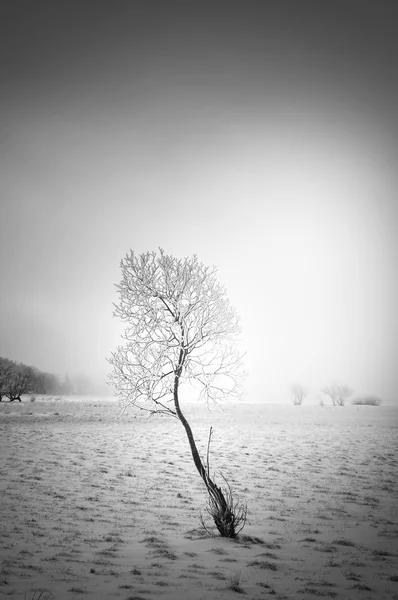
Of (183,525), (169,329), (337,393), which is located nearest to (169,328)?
(169,329)

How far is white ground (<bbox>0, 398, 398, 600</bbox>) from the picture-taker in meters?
5.14

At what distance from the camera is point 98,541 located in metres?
7.07

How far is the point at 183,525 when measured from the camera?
27.5 feet

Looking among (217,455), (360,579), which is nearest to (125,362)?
(360,579)

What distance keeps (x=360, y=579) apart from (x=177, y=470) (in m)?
9.71

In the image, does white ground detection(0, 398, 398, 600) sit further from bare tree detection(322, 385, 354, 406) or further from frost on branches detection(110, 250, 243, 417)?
bare tree detection(322, 385, 354, 406)

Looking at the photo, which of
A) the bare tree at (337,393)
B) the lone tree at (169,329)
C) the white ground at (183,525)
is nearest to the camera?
the white ground at (183,525)

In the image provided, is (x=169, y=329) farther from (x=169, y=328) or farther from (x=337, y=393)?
(x=337, y=393)

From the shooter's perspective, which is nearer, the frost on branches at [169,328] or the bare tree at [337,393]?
the frost on branches at [169,328]

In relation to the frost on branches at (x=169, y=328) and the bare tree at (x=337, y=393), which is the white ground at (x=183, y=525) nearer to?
the frost on branches at (x=169, y=328)

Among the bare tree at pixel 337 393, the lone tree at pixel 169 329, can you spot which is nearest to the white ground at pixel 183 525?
the lone tree at pixel 169 329

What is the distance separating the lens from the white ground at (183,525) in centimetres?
514

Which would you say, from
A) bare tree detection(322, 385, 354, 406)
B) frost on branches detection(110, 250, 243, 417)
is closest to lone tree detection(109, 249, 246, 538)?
frost on branches detection(110, 250, 243, 417)

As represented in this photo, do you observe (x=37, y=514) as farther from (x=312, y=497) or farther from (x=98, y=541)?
(x=312, y=497)
